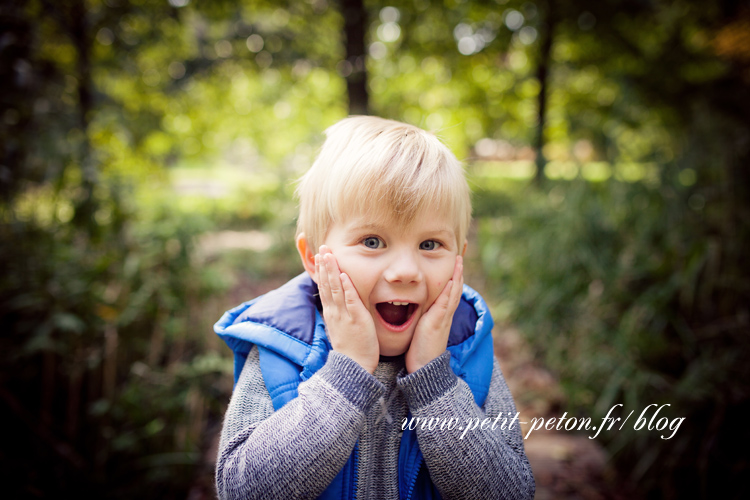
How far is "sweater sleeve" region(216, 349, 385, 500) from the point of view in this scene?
3.05 ft

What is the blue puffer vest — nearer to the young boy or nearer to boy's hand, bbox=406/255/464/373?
the young boy

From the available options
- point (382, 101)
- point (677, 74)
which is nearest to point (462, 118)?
point (382, 101)

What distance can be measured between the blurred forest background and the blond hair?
40cm

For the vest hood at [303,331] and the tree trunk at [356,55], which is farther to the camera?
the tree trunk at [356,55]

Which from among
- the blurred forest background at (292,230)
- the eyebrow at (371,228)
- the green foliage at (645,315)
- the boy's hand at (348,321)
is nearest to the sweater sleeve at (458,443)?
the boy's hand at (348,321)

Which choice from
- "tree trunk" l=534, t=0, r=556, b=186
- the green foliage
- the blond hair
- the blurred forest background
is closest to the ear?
the blond hair

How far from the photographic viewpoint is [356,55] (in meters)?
4.66

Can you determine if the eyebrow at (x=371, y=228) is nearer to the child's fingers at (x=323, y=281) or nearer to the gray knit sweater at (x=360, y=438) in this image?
the child's fingers at (x=323, y=281)

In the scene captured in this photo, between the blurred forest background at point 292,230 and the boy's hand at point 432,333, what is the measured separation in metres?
0.71

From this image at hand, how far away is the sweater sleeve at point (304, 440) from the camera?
36.6 inches

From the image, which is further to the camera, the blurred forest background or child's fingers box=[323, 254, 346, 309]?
the blurred forest background

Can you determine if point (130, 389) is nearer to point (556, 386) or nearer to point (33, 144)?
point (33, 144)

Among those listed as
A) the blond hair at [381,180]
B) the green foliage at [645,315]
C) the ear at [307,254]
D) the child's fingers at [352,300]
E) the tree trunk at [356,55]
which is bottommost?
the green foliage at [645,315]

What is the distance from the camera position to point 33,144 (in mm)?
2252
